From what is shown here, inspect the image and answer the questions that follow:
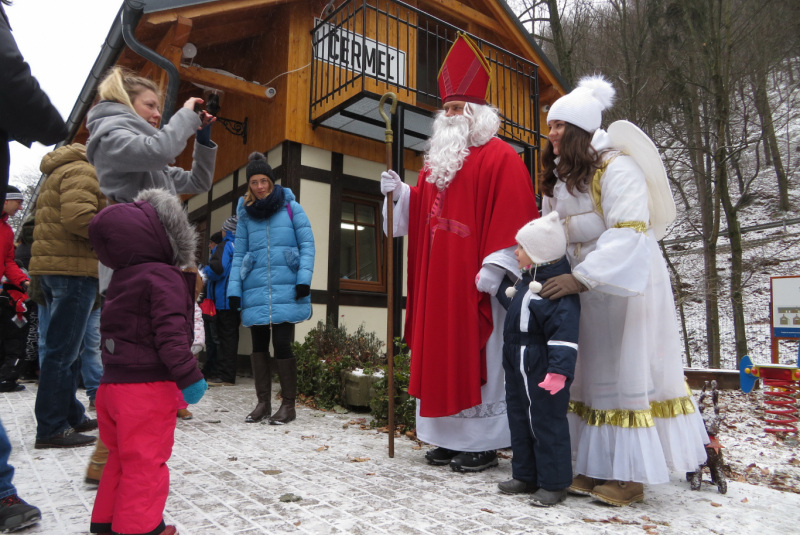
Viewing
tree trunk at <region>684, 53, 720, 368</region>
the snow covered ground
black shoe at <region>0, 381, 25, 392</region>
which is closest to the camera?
the snow covered ground

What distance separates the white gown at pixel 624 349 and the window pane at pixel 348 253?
533 cm

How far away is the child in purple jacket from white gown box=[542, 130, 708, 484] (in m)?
1.71

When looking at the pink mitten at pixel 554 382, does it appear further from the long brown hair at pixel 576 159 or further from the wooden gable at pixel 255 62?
the wooden gable at pixel 255 62

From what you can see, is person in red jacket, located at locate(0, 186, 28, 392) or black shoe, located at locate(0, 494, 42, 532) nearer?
black shoe, located at locate(0, 494, 42, 532)

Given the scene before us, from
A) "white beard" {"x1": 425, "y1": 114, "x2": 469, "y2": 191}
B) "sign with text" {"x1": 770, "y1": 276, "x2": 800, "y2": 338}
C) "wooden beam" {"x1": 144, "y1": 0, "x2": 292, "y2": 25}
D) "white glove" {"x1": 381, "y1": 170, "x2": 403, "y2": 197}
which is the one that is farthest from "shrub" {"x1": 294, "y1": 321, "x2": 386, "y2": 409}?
"sign with text" {"x1": 770, "y1": 276, "x2": 800, "y2": 338}

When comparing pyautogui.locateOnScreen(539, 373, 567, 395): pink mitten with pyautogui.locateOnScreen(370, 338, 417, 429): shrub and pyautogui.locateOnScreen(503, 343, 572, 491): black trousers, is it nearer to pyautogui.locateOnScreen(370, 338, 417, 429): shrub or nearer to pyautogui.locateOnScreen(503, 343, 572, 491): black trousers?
pyautogui.locateOnScreen(503, 343, 572, 491): black trousers

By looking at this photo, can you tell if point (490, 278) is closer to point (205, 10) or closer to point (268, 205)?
point (268, 205)

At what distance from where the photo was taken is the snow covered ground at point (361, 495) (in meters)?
2.24

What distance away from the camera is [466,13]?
9617mm

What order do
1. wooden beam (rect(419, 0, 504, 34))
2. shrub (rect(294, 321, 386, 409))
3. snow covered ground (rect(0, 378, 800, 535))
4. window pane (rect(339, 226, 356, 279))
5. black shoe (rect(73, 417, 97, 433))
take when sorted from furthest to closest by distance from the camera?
1. wooden beam (rect(419, 0, 504, 34))
2. window pane (rect(339, 226, 356, 279))
3. shrub (rect(294, 321, 386, 409))
4. black shoe (rect(73, 417, 97, 433))
5. snow covered ground (rect(0, 378, 800, 535))

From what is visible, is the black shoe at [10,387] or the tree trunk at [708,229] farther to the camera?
the tree trunk at [708,229]

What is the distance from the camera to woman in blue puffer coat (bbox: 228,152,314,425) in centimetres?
452

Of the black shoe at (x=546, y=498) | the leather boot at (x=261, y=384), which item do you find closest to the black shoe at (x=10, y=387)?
the leather boot at (x=261, y=384)

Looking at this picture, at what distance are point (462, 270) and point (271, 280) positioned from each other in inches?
77.3
